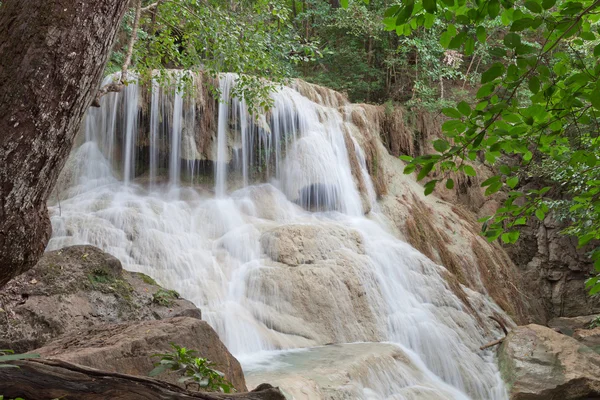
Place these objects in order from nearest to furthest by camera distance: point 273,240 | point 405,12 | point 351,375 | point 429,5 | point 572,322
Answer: point 429,5 → point 405,12 → point 351,375 → point 273,240 → point 572,322

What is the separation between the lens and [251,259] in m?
9.62

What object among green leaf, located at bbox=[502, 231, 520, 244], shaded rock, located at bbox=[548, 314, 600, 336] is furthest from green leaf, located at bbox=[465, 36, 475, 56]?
shaded rock, located at bbox=[548, 314, 600, 336]

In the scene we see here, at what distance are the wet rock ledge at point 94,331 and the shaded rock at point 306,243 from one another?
3.36m

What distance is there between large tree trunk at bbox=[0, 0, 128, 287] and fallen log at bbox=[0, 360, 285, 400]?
1.75 ft

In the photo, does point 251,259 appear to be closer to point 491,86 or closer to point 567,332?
point 567,332

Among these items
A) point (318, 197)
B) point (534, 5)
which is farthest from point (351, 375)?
point (318, 197)

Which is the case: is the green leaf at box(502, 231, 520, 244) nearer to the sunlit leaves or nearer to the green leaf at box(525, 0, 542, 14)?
the sunlit leaves

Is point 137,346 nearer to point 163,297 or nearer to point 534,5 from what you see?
point 163,297

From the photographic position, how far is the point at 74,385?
2.19 m

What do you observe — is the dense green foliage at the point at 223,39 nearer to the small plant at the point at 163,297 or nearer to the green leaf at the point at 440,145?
the small plant at the point at 163,297

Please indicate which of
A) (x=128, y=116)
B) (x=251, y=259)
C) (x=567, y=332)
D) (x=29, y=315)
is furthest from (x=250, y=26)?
(x=567, y=332)

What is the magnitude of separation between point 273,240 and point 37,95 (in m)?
8.20

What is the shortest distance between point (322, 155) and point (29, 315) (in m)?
9.48

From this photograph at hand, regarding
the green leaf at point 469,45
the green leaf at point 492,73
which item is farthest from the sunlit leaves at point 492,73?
the green leaf at point 469,45
